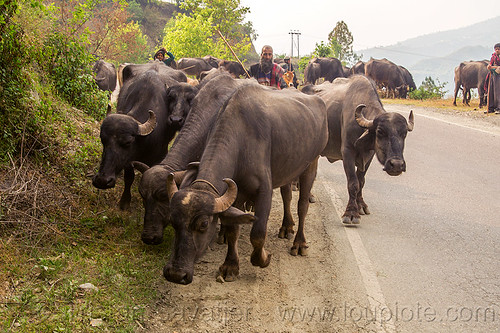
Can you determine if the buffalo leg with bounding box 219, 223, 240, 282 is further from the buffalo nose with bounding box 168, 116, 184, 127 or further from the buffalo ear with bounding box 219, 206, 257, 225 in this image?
the buffalo nose with bounding box 168, 116, 184, 127

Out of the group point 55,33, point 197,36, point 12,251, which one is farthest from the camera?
point 197,36

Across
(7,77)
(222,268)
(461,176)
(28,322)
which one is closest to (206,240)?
(222,268)

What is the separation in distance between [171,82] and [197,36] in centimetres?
2608

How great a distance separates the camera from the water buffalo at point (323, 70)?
31.2 metres

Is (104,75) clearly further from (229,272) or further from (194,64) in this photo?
(229,272)

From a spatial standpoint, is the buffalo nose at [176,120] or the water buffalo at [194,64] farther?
the water buffalo at [194,64]

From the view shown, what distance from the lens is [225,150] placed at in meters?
4.86

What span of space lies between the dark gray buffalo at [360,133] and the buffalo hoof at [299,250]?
142cm

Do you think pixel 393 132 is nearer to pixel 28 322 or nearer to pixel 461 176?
pixel 461 176

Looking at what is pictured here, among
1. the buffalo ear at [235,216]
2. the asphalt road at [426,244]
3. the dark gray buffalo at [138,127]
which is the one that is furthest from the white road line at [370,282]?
the dark gray buffalo at [138,127]

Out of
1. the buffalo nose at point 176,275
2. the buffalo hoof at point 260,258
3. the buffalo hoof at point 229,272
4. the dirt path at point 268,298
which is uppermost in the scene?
the buffalo nose at point 176,275

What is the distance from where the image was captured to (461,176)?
1047cm

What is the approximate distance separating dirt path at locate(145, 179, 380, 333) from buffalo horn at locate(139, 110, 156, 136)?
5.68 feet

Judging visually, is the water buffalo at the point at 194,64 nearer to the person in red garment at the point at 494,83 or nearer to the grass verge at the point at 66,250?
the person in red garment at the point at 494,83
